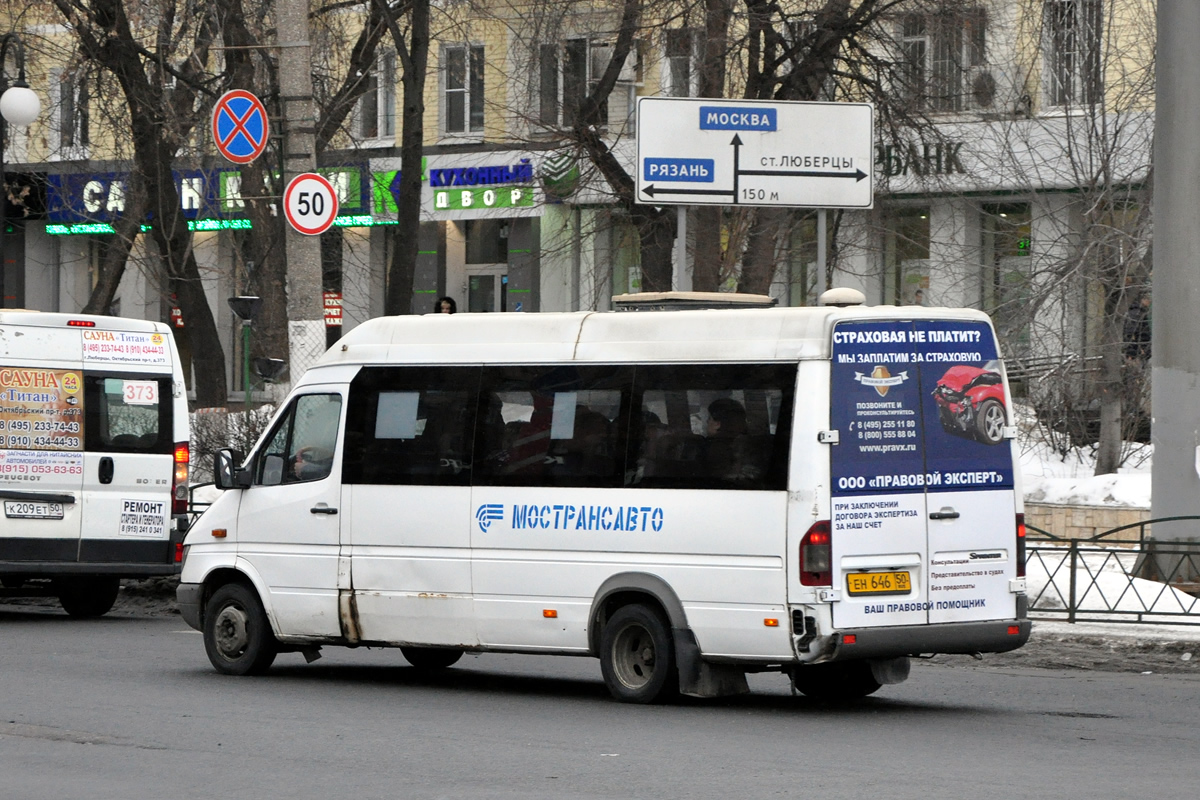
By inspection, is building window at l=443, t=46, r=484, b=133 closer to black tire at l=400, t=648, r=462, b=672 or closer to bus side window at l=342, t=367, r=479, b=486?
black tire at l=400, t=648, r=462, b=672

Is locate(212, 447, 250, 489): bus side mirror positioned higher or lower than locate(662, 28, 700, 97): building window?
lower

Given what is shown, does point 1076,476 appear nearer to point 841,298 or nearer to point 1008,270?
point 1008,270

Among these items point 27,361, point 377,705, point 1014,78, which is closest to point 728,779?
point 377,705

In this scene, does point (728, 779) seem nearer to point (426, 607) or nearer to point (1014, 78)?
point (426, 607)

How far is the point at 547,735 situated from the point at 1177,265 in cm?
904

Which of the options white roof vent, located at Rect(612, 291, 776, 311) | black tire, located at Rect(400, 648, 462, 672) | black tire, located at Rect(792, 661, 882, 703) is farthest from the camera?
black tire, located at Rect(400, 648, 462, 672)

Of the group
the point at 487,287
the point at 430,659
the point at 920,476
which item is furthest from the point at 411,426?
the point at 487,287

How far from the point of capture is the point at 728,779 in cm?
815

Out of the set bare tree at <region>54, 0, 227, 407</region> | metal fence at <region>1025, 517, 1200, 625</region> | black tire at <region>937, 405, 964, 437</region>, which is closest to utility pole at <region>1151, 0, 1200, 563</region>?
metal fence at <region>1025, 517, 1200, 625</region>

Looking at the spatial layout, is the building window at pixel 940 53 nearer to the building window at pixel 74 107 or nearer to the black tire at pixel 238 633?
the building window at pixel 74 107

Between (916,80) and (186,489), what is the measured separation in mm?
9980

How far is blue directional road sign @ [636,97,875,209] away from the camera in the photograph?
50.4ft

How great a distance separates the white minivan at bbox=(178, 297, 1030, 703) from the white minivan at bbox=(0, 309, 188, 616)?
399 centimetres

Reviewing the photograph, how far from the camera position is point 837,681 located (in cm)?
1131
